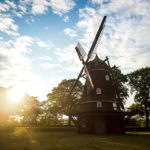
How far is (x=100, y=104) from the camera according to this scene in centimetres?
2045

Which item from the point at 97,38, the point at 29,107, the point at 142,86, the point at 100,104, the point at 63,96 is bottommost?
the point at 29,107

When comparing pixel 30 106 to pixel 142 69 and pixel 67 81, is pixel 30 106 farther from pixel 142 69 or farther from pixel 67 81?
pixel 142 69

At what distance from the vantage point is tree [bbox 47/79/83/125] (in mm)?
38547

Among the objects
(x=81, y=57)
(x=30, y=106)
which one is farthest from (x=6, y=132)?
(x=30, y=106)

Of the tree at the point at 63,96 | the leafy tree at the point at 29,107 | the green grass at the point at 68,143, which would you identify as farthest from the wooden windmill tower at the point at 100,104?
the leafy tree at the point at 29,107

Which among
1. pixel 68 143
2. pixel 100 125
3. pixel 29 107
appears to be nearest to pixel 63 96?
pixel 29 107

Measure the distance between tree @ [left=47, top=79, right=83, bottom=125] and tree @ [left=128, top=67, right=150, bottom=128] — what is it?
14.7 metres

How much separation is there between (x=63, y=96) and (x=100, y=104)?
20.2 m

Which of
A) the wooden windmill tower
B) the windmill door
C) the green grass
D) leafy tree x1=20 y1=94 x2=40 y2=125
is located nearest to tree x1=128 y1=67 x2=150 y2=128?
the wooden windmill tower

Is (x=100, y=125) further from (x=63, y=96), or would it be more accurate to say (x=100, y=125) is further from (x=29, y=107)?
(x=29, y=107)

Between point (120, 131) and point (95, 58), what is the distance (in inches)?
496

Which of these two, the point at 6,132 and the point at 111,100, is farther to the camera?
the point at 111,100

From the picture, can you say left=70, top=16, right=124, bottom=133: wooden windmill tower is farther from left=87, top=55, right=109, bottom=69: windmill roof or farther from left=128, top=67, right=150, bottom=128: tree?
left=128, top=67, right=150, bottom=128: tree

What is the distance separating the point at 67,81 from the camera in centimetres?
4094
